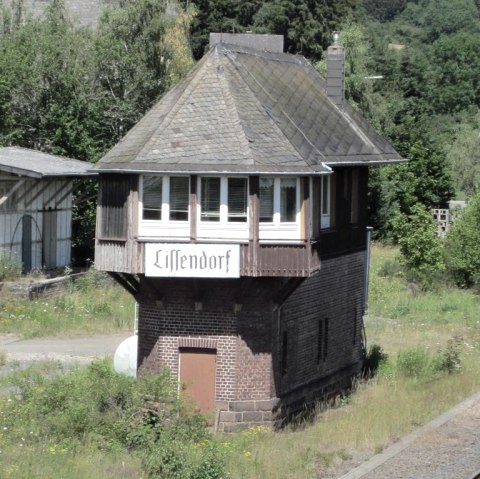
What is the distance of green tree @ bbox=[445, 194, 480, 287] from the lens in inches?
1806

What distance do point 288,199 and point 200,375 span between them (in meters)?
3.59

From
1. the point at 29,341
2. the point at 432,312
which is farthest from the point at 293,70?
the point at 432,312

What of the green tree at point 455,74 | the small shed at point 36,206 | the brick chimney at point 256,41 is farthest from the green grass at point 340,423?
the green tree at point 455,74

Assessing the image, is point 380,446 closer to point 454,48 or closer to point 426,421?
point 426,421

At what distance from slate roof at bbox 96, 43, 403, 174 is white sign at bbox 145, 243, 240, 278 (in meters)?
1.38

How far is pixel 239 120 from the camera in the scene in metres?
23.7

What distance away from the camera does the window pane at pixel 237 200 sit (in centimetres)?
2286

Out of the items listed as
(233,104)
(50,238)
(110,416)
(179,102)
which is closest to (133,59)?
(50,238)

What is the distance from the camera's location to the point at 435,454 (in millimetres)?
21188

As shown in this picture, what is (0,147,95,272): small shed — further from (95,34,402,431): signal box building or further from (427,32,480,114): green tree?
(427,32,480,114): green tree

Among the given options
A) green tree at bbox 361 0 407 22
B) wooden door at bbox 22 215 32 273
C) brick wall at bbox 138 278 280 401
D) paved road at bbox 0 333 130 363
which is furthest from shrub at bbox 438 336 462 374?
green tree at bbox 361 0 407 22

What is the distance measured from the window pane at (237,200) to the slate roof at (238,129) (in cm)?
41

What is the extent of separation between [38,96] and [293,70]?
22.0 meters

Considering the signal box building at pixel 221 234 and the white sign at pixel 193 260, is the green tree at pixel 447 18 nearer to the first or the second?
the signal box building at pixel 221 234
